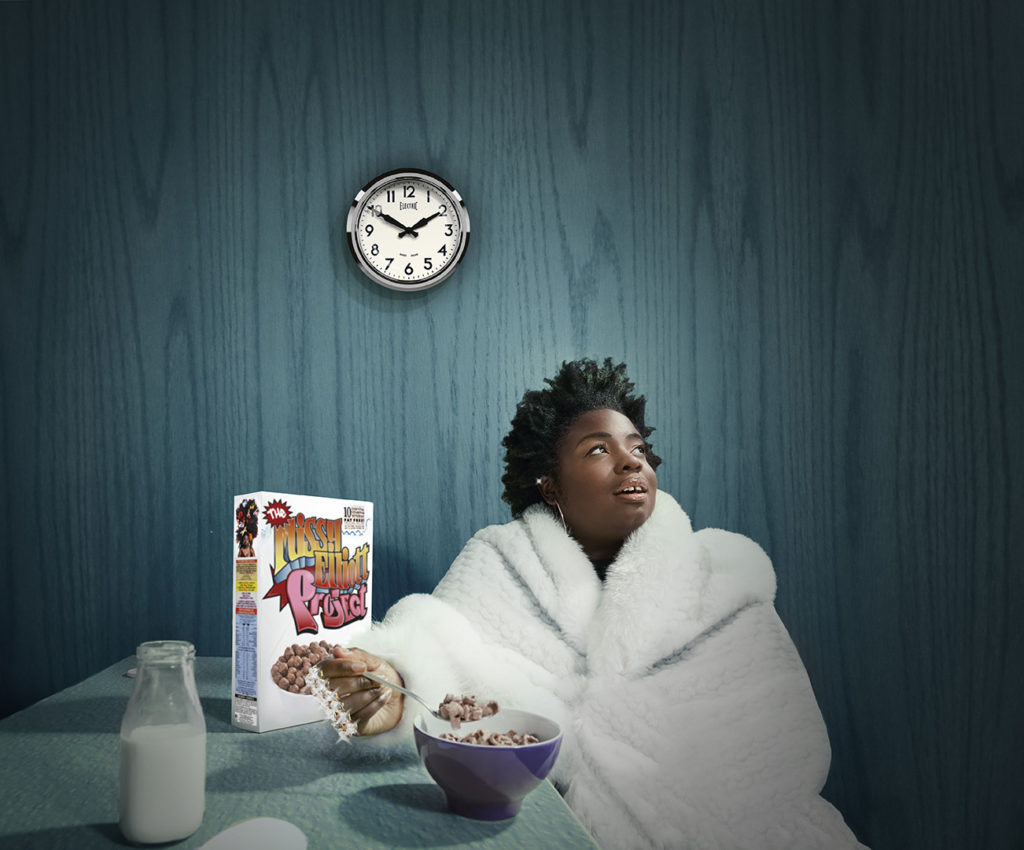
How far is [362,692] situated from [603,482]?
1.65 ft

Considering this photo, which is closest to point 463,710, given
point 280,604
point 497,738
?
point 497,738

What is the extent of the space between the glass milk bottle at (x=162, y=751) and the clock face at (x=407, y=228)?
0.97 metres

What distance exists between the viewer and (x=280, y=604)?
97cm

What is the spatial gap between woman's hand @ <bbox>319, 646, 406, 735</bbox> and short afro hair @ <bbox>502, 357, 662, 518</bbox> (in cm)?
45

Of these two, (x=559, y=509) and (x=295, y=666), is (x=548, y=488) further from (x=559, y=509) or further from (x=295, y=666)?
(x=295, y=666)

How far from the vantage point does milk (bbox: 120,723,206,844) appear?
0.62 metres

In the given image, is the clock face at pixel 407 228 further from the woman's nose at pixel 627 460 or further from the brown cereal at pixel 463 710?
the brown cereal at pixel 463 710

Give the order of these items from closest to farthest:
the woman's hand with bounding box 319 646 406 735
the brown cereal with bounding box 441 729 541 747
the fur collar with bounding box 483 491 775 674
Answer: the brown cereal with bounding box 441 729 541 747 → the woman's hand with bounding box 319 646 406 735 → the fur collar with bounding box 483 491 775 674

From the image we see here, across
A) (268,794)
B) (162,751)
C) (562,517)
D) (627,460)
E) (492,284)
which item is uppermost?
(492,284)

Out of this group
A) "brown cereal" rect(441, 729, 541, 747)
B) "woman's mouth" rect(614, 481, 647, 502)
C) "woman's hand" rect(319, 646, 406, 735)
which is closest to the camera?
"brown cereal" rect(441, 729, 541, 747)

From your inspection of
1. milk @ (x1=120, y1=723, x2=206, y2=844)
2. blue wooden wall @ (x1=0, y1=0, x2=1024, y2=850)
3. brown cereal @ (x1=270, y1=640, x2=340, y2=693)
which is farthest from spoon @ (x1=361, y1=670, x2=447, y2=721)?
blue wooden wall @ (x1=0, y1=0, x2=1024, y2=850)

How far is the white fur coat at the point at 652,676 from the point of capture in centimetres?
95

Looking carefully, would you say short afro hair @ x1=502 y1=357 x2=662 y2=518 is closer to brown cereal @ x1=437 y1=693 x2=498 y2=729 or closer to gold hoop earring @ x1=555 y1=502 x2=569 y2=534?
gold hoop earring @ x1=555 y1=502 x2=569 y2=534

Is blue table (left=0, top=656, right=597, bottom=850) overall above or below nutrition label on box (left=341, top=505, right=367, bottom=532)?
below
